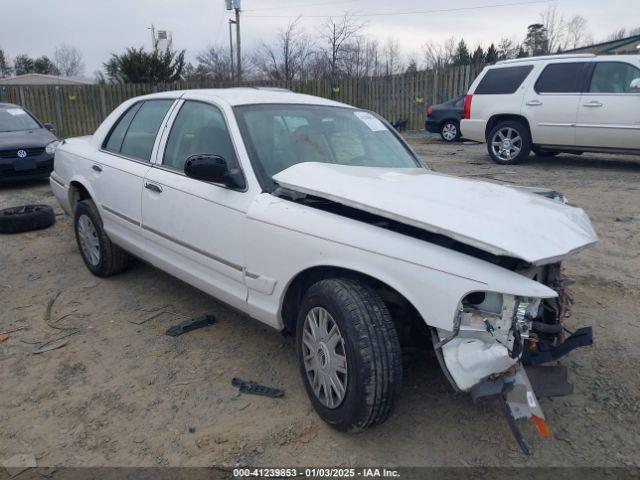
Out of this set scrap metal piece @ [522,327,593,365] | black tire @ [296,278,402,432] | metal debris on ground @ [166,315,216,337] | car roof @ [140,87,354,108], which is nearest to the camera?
black tire @ [296,278,402,432]

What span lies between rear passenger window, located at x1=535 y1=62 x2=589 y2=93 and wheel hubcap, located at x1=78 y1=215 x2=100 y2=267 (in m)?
8.29

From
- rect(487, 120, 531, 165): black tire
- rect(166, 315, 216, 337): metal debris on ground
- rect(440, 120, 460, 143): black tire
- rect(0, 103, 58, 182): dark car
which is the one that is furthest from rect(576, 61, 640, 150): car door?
rect(0, 103, 58, 182): dark car

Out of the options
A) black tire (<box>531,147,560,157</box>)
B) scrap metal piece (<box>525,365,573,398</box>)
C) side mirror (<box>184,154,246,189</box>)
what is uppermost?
side mirror (<box>184,154,246,189</box>)

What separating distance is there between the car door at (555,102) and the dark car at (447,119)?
17.3ft

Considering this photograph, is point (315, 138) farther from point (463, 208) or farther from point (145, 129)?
point (145, 129)

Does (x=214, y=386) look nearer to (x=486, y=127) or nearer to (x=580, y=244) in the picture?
(x=580, y=244)

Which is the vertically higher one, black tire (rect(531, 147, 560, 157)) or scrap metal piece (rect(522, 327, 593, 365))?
black tire (rect(531, 147, 560, 157))

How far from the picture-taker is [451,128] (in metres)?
15.3

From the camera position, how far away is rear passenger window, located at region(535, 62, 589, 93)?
364 inches

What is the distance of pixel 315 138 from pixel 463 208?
1.40m

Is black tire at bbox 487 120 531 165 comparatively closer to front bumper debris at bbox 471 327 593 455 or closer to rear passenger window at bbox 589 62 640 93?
rear passenger window at bbox 589 62 640 93

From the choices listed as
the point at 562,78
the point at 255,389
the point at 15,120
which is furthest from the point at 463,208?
the point at 15,120

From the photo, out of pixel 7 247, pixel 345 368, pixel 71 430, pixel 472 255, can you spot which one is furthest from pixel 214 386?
pixel 7 247

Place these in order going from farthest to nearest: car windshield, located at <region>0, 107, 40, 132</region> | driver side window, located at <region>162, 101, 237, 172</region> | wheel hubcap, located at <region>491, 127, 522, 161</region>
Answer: wheel hubcap, located at <region>491, 127, 522, 161</region>, car windshield, located at <region>0, 107, 40, 132</region>, driver side window, located at <region>162, 101, 237, 172</region>
